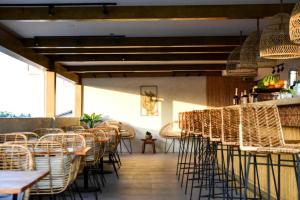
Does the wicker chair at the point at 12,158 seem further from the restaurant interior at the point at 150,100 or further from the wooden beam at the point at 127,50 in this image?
the wooden beam at the point at 127,50

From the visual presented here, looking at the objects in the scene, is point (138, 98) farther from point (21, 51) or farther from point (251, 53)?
point (251, 53)

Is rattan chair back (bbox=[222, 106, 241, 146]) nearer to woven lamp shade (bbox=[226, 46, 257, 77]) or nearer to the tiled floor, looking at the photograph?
the tiled floor

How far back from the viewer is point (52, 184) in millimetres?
3600

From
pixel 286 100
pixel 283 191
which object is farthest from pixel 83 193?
pixel 286 100

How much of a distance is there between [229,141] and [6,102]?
12137 mm

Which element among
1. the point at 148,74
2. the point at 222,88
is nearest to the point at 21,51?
the point at 148,74

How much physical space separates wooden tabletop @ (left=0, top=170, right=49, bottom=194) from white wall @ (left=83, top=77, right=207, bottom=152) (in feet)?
36.6

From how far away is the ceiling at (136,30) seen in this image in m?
6.07

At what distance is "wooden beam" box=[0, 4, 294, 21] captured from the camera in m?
6.06

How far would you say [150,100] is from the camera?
13477mm

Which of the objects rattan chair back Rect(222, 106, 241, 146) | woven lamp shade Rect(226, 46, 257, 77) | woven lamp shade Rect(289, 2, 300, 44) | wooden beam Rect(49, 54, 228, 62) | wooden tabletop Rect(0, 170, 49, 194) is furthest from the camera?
wooden beam Rect(49, 54, 228, 62)

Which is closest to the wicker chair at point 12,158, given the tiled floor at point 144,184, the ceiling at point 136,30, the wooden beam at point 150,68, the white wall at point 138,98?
the tiled floor at point 144,184

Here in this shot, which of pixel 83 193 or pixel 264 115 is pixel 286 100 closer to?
pixel 264 115

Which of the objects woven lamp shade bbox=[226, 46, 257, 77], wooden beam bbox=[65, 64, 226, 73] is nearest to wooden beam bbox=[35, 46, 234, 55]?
woven lamp shade bbox=[226, 46, 257, 77]
